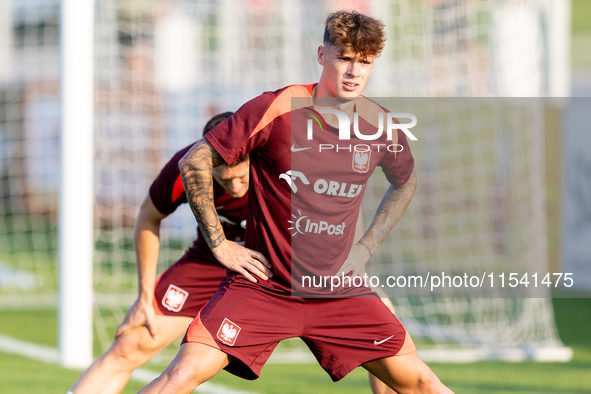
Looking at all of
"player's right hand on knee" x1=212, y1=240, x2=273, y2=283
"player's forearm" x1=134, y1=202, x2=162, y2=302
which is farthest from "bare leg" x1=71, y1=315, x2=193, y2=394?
"player's right hand on knee" x1=212, y1=240, x2=273, y2=283

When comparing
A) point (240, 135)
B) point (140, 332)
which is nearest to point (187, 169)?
point (240, 135)

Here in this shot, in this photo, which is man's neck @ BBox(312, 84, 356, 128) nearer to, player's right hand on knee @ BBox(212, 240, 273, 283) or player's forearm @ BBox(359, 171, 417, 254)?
player's forearm @ BBox(359, 171, 417, 254)

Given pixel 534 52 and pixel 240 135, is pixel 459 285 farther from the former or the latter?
pixel 240 135

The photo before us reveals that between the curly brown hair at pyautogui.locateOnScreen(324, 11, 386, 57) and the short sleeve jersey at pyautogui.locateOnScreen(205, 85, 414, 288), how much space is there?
0.28 m

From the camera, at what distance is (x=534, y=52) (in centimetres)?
712

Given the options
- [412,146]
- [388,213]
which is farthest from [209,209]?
→ [412,146]

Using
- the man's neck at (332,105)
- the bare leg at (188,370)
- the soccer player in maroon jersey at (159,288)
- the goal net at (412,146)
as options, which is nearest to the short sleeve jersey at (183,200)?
the soccer player in maroon jersey at (159,288)

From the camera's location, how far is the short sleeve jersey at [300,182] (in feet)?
9.04

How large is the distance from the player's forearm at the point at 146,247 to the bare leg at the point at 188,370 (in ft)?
3.40

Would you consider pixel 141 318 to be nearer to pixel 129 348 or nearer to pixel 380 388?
pixel 129 348

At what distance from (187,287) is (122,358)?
1.56ft

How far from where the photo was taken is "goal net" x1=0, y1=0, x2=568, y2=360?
23.1ft

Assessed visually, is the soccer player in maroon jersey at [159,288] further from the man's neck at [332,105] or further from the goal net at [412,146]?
the goal net at [412,146]

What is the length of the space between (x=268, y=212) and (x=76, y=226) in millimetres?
3222
